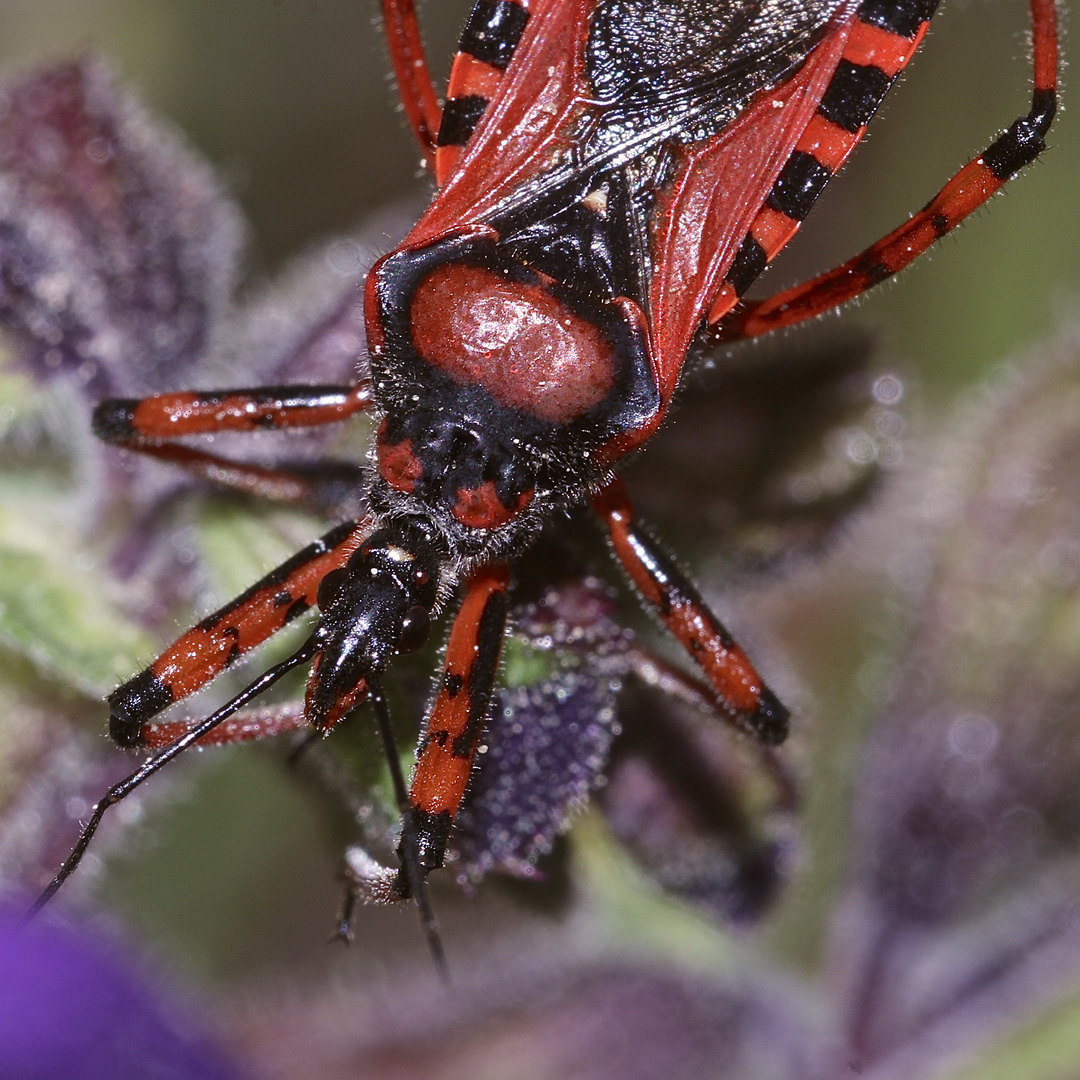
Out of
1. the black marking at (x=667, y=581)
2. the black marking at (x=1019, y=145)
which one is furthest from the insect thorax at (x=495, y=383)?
the black marking at (x=1019, y=145)

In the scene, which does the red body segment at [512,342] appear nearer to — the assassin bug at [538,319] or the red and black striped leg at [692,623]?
the assassin bug at [538,319]

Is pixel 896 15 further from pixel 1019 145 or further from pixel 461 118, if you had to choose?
pixel 461 118

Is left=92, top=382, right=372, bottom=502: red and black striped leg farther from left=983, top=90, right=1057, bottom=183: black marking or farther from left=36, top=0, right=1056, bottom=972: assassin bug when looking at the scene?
left=983, top=90, right=1057, bottom=183: black marking

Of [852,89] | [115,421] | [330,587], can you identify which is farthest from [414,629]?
[852,89]

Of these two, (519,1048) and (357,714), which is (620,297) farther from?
(519,1048)

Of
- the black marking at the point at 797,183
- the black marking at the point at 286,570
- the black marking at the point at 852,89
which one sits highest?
the black marking at the point at 852,89

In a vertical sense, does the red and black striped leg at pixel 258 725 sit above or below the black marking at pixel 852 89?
below

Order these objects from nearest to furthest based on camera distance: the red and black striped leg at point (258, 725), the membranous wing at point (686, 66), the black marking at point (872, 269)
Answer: the red and black striped leg at point (258, 725), the membranous wing at point (686, 66), the black marking at point (872, 269)

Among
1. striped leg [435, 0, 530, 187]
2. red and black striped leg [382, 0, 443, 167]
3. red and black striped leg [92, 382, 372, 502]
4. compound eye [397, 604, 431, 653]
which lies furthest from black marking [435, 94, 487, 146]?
compound eye [397, 604, 431, 653]
